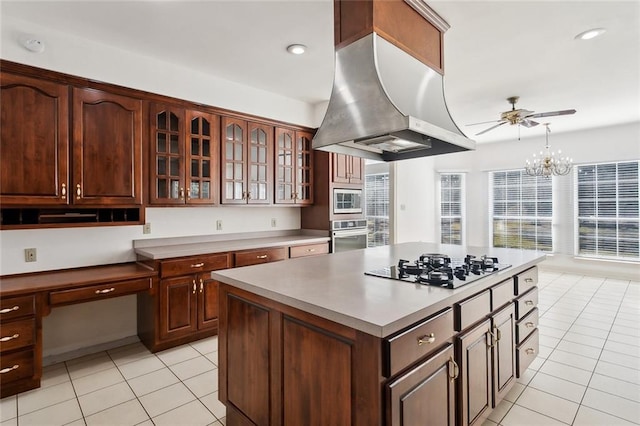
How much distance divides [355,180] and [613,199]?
199 inches

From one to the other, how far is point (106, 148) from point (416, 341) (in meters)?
2.90

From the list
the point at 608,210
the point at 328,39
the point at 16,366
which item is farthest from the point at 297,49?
the point at 608,210

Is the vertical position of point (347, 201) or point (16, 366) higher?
point (347, 201)

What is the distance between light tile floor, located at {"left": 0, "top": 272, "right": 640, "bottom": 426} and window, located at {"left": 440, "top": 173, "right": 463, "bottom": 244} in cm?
412

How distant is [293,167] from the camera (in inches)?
169

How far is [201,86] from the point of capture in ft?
11.6

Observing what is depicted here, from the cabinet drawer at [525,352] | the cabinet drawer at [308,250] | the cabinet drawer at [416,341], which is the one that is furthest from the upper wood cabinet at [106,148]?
the cabinet drawer at [525,352]

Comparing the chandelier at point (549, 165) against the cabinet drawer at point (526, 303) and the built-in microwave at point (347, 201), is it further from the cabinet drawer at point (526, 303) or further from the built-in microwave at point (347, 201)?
the cabinet drawer at point (526, 303)

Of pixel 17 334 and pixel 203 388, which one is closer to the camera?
pixel 17 334

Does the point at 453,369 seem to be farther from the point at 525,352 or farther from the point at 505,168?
the point at 505,168

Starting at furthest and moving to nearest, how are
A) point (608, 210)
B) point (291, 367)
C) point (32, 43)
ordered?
point (608, 210) → point (32, 43) → point (291, 367)

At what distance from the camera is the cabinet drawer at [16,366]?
2.21 m

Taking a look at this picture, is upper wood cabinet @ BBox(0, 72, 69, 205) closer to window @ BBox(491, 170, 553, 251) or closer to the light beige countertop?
the light beige countertop

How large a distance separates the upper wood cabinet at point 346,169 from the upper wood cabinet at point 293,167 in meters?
0.35
